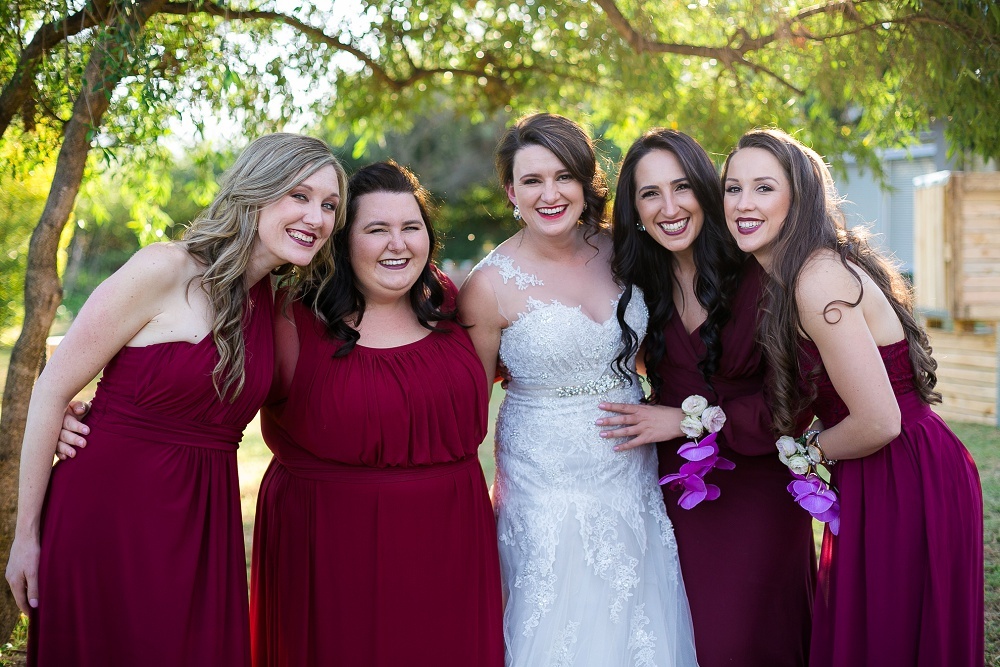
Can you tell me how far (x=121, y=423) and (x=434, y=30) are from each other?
166 inches

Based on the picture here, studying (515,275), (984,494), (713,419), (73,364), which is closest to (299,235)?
(73,364)

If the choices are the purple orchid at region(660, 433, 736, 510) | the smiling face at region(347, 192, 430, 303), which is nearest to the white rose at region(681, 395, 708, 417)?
the purple orchid at region(660, 433, 736, 510)

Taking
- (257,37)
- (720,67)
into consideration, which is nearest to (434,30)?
(257,37)

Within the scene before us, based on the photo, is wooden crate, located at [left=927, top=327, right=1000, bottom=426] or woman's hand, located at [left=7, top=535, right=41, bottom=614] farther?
wooden crate, located at [left=927, top=327, right=1000, bottom=426]

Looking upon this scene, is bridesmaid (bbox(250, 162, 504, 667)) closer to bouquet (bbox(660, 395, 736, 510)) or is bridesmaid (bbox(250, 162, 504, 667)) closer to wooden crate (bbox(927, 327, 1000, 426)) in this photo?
bouquet (bbox(660, 395, 736, 510))

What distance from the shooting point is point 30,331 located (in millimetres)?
3934

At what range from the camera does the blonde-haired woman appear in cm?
271

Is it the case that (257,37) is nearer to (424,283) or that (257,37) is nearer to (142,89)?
(142,89)

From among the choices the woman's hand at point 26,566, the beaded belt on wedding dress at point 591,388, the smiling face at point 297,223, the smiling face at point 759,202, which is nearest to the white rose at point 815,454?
the smiling face at point 759,202

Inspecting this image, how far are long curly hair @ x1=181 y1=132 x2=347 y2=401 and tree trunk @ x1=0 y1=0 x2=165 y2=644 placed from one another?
118 centimetres

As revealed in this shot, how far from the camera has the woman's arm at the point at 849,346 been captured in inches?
113

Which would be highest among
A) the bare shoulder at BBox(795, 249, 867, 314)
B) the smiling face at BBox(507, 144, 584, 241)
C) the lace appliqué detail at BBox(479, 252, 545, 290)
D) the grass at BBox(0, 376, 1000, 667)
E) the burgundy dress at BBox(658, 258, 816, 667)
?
the smiling face at BBox(507, 144, 584, 241)

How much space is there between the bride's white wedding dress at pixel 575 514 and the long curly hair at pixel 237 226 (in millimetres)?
1074

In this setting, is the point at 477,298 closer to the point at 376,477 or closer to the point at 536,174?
the point at 536,174
